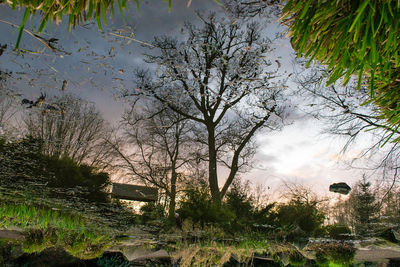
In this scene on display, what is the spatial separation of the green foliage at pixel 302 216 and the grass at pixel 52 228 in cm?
577

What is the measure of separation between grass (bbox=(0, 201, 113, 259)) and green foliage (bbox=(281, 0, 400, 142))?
538cm

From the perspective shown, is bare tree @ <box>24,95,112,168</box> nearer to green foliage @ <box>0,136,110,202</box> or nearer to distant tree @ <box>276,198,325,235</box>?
green foliage @ <box>0,136,110,202</box>

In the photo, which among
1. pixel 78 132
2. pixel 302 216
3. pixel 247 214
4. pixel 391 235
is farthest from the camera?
pixel 78 132

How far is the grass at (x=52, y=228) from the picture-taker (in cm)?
446

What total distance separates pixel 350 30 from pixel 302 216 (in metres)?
8.78

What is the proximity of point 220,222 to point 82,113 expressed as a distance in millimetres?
11358

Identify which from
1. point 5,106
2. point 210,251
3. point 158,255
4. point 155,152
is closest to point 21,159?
point 5,106

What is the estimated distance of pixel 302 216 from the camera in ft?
26.8

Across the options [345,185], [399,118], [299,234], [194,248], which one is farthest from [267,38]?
[399,118]

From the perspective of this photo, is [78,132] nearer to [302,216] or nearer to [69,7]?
[302,216]

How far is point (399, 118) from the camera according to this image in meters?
1.23

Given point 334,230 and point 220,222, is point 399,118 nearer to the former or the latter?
point 220,222

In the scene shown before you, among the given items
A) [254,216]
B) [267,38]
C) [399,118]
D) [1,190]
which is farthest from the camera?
[267,38]

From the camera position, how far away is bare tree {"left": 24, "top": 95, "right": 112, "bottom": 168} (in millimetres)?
11750
